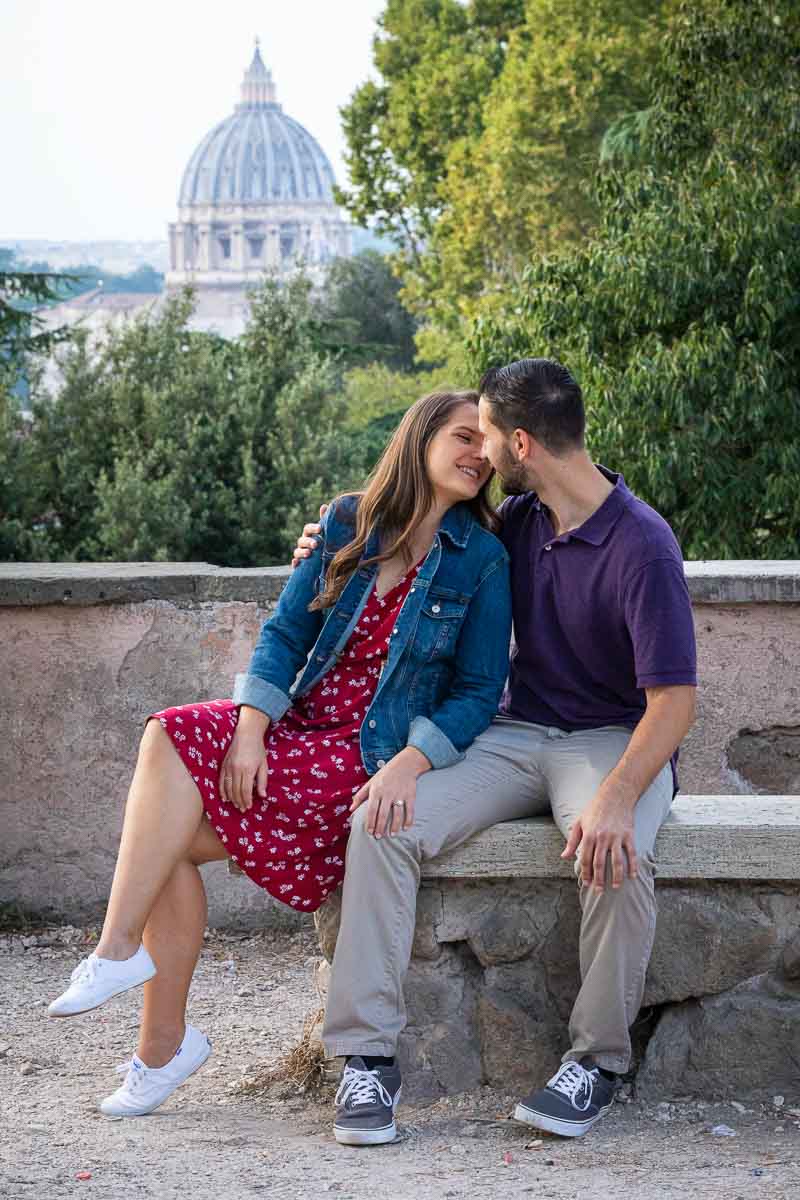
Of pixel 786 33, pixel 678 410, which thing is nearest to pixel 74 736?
pixel 678 410

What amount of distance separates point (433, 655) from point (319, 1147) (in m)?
1.01

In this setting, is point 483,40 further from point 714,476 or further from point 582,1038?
point 582,1038

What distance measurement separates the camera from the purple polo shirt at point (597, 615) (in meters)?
3.18

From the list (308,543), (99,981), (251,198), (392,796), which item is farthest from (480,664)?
(251,198)

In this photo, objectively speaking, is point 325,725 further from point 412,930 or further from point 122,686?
point 122,686

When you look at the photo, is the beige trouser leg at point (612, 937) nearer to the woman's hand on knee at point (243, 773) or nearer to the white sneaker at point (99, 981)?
the woman's hand on knee at point (243, 773)

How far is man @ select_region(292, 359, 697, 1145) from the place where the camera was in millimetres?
3111

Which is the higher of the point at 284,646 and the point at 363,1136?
the point at 284,646

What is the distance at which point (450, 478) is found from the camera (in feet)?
11.4

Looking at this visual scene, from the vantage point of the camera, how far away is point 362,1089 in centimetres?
311

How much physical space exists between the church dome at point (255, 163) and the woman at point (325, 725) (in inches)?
5077

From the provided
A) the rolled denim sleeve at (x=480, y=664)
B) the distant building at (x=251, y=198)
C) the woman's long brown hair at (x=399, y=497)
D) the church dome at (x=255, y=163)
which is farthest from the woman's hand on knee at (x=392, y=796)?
the church dome at (x=255, y=163)

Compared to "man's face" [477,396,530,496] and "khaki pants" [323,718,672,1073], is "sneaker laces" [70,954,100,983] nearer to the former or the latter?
"khaki pants" [323,718,672,1073]

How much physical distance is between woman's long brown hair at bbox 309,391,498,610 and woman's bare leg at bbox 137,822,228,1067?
2.06 feet
